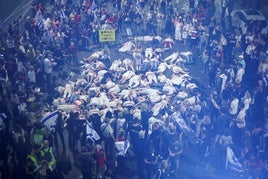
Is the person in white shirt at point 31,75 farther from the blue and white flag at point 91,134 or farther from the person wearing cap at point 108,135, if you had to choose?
the person wearing cap at point 108,135

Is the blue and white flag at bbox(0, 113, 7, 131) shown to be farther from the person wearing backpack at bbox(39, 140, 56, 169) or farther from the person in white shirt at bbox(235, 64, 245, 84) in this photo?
the person in white shirt at bbox(235, 64, 245, 84)

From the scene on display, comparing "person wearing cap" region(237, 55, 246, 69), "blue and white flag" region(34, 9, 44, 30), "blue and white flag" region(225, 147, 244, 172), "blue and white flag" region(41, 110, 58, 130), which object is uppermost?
"blue and white flag" region(34, 9, 44, 30)

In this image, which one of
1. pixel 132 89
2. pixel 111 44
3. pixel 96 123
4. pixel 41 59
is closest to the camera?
pixel 96 123

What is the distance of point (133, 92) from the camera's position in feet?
72.1

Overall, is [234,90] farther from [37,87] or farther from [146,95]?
[37,87]

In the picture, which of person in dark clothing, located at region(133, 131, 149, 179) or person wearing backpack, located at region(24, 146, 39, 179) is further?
person in dark clothing, located at region(133, 131, 149, 179)

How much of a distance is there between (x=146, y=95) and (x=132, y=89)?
37.6 inches

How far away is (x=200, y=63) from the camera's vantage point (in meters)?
27.7

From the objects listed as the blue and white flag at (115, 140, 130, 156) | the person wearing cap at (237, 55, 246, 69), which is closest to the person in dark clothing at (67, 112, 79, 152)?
the blue and white flag at (115, 140, 130, 156)

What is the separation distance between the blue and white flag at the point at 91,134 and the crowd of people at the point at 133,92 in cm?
9

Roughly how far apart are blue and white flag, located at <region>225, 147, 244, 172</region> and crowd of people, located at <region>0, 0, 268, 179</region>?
8 cm

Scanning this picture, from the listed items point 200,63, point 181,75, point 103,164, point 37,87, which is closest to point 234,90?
point 181,75

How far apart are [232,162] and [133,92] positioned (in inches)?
257

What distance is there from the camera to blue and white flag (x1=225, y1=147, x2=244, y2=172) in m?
17.5
